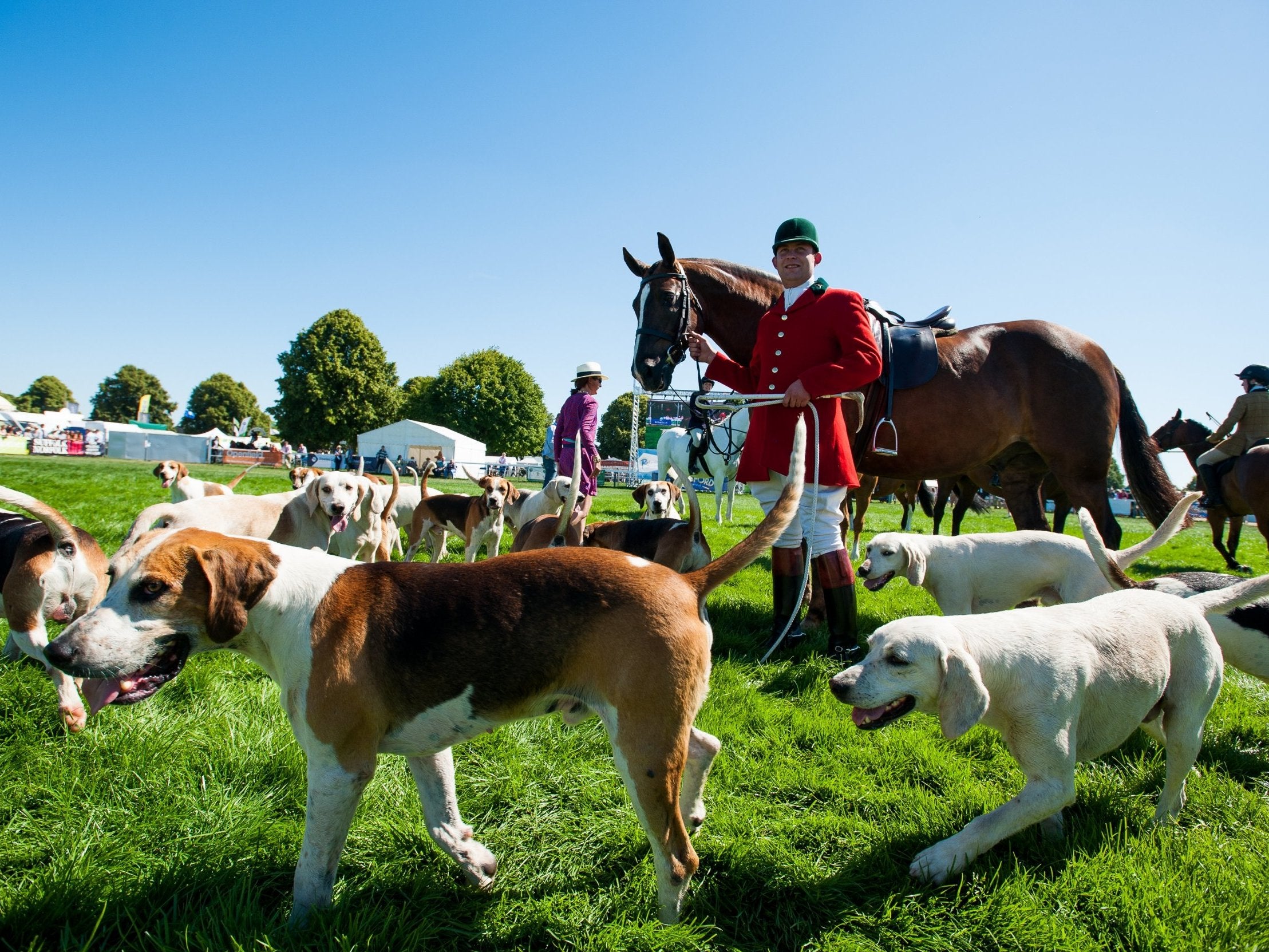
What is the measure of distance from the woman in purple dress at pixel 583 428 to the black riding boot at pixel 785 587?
334 centimetres

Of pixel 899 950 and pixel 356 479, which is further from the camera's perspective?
pixel 356 479

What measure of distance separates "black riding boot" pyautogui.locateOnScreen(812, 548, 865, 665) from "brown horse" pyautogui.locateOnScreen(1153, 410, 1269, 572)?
211 inches

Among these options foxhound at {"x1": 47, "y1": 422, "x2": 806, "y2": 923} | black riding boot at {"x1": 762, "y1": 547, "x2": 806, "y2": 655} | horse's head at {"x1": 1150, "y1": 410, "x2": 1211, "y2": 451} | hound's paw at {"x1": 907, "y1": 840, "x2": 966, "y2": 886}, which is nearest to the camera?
foxhound at {"x1": 47, "y1": 422, "x2": 806, "y2": 923}

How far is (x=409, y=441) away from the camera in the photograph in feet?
159

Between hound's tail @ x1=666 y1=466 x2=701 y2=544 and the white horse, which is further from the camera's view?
the white horse

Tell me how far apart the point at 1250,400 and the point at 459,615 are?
12302mm

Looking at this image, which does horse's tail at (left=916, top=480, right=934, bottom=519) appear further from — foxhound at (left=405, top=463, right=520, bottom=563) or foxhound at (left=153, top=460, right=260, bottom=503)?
foxhound at (left=153, top=460, right=260, bottom=503)

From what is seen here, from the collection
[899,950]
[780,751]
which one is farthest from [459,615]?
[780,751]

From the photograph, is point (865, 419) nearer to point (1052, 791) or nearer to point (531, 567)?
point (1052, 791)

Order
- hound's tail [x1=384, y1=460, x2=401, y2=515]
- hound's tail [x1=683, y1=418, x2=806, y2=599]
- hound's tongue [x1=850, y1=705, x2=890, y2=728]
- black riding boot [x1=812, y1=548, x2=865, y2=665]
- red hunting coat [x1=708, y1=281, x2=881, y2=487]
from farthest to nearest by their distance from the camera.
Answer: hound's tail [x1=384, y1=460, x2=401, y2=515] → black riding boot [x1=812, y1=548, x2=865, y2=665] → red hunting coat [x1=708, y1=281, x2=881, y2=487] → hound's tongue [x1=850, y1=705, x2=890, y2=728] → hound's tail [x1=683, y1=418, x2=806, y2=599]

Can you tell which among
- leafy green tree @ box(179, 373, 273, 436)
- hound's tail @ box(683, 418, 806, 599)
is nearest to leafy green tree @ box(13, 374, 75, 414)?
leafy green tree @ box(179, 373, 273, 436)

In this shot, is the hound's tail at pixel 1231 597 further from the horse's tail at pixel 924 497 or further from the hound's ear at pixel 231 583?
the horse's tail at pixel 924 497

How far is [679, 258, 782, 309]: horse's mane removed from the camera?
5.57 meters

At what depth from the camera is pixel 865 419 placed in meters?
5.54
